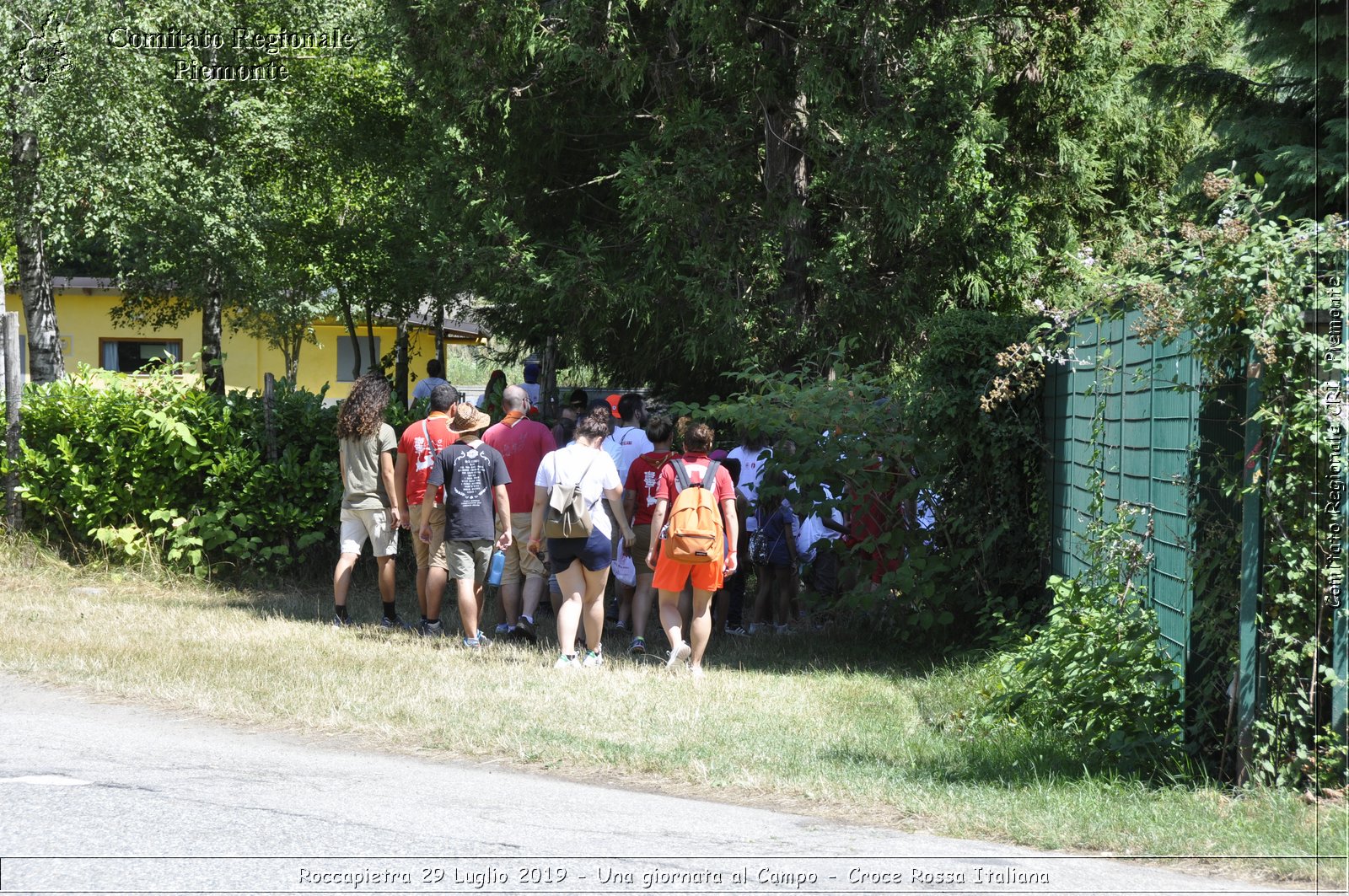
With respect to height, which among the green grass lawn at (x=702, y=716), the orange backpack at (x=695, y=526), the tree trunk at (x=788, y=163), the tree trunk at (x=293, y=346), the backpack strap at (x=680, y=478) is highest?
the tree trunk at (x=788, y=163)

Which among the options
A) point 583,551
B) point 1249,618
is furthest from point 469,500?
point 1249,618

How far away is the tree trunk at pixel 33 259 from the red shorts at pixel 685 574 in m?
10.7

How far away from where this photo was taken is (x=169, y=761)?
21.0 feet

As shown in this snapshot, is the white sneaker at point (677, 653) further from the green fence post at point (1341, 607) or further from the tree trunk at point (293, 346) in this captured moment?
the tree trunk at point (293, 346)

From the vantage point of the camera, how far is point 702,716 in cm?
758

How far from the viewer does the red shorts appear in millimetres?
8930

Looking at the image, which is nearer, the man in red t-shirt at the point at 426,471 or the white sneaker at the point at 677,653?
the white sneaker at the point at 677,653

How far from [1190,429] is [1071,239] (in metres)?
12.3

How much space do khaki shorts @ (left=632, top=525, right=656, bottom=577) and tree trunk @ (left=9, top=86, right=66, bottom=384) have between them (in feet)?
31.8

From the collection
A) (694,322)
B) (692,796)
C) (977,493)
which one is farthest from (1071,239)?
(692,796)

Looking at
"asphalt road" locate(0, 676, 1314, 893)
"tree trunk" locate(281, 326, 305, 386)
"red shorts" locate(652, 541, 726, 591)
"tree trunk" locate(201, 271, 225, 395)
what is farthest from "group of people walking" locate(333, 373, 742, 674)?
"tree trunk" locate(281, 326, 305, 386)

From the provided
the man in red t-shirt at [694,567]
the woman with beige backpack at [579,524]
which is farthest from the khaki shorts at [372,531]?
the man in red t-shirt at [694,567]

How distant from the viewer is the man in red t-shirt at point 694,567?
8.95 metres

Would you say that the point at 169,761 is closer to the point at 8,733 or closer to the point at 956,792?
the point at 8,733
